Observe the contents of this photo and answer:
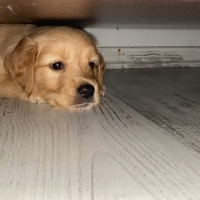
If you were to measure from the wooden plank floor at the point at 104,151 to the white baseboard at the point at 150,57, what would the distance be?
4.63ft

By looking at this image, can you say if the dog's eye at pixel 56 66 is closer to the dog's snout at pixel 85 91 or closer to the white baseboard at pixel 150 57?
the dog's snout at pixel 85 91

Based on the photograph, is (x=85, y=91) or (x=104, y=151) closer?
(x=104, y=151)

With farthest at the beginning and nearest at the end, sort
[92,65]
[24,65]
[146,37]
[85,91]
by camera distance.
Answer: [146,37] < [92,65] < [24,65] < [85,91]

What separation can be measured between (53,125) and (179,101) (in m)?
0.76

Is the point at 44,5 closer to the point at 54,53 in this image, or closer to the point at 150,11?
the point at 54,53

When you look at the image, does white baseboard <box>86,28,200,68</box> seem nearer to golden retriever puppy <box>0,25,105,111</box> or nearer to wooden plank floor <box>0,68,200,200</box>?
golden retriever puppy <box>0,25,105,111</box>

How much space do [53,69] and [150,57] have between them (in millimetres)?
1669

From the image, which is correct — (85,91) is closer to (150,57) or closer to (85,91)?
(85,91)

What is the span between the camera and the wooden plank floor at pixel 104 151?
853 millimetres

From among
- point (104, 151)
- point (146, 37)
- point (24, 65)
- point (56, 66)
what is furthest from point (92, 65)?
point (146, 37)

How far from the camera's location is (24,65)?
6.26 ft

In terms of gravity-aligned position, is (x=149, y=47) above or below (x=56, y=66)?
below

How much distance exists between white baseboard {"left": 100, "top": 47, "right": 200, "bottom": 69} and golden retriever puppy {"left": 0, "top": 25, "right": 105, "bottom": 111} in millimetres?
1262

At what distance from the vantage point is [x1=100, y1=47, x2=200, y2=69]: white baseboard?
3.29 metres
